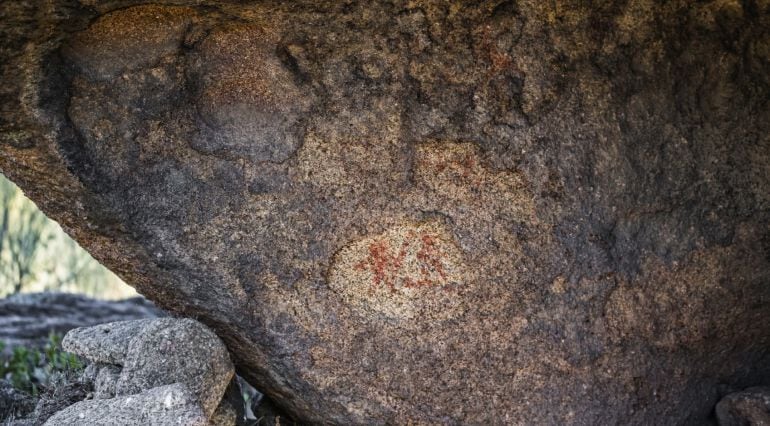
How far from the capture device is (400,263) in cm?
262

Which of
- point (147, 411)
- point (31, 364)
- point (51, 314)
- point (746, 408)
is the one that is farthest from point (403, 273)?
point (51, 314)

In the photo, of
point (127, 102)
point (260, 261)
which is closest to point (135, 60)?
point (127, 102)

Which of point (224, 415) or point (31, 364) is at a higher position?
point (224, 415)

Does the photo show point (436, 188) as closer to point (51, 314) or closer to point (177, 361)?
point (177, 361)

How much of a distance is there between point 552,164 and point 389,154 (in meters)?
0.45

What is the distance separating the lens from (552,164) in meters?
2.58

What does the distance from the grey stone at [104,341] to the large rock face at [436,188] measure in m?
0.13

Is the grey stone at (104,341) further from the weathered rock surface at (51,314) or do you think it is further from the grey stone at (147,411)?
the weathered rock surface at (51,314)

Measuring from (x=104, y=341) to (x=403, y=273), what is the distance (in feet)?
2.83

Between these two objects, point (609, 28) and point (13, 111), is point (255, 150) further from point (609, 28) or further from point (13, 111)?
point (609, 28)

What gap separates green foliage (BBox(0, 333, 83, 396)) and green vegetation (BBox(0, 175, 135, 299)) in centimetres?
376

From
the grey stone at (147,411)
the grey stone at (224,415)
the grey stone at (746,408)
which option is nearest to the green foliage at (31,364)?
the grey stone at (224,415)

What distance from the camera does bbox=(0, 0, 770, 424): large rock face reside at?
8.24ft

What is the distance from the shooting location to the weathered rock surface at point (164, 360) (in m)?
2.46
